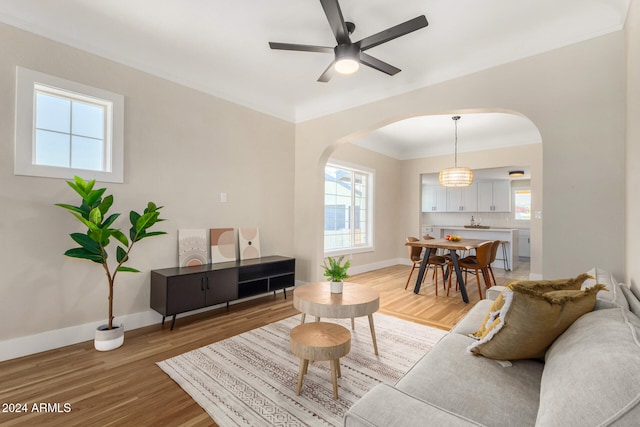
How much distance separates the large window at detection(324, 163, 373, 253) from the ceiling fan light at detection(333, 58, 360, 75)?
304cm

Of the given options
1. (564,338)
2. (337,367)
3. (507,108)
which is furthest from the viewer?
(507,108)

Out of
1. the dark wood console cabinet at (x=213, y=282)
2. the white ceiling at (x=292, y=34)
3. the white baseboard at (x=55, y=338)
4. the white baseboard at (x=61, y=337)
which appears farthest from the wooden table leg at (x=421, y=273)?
the white baseboard at (x=55, y=338)

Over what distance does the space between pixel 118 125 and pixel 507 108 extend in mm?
3824

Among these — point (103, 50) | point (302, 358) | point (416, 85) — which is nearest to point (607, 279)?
point (302, 358)

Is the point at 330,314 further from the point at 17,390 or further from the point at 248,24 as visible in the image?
the point at 248,24

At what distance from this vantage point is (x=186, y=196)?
3.54 meters

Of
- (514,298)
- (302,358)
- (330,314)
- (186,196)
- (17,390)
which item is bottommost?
(17,390)

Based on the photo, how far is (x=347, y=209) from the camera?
6.17 metres

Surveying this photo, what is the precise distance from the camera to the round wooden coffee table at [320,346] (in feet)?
6.16

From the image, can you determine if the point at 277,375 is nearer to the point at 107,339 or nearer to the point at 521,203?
the point at 107,339

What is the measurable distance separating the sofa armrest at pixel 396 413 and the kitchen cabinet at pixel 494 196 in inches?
326

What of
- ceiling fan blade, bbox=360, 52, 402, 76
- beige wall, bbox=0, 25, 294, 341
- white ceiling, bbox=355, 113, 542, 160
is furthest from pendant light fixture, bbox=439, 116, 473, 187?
ceiling fan blade, bbox=360, 52, 402, 76

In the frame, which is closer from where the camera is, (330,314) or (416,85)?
(330,314)

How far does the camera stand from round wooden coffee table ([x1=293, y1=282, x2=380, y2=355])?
2.29m
